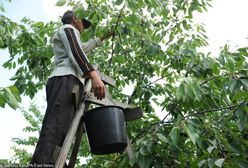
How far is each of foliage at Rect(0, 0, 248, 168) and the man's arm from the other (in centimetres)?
52

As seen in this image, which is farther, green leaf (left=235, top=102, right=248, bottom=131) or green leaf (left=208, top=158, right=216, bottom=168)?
green leaf (left=235, top=102, right=248, bottom=131)

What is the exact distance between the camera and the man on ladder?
218 cm

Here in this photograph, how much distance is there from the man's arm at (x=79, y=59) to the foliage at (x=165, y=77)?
1.71 ft

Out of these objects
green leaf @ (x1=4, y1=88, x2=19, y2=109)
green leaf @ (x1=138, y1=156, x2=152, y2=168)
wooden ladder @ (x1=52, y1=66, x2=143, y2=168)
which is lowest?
green leaf @ (x1=138, y1=156, x2=152, y2=168)

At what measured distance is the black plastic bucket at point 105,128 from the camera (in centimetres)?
231

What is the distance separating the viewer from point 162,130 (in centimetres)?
278

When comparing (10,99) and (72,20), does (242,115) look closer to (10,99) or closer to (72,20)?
(10,99)

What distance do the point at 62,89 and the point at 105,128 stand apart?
432 mm

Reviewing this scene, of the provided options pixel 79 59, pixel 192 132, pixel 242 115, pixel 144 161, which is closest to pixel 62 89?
pixel 79 59

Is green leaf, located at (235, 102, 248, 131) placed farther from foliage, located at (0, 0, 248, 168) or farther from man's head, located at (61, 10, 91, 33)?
man's head, located at (61, 10, 91, 33)

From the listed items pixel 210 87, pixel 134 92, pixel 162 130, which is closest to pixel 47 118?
pixel 162 130

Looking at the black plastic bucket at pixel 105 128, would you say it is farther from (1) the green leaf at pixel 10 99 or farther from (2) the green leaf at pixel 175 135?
(1) the green leaf at pixel 10 99

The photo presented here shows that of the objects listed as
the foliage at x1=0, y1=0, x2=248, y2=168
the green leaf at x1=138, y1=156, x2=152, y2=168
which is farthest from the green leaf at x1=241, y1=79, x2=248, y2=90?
the green leaf at x1=138, y1=156, x2=152, y2=168

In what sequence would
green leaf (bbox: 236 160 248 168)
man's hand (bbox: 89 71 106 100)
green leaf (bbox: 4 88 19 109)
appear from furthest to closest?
man's hand (bbox: 89 71 106 100) → green leaf (bbox: 236 160 248 168) → green leaf (bbox: 4 88 19 109)
